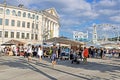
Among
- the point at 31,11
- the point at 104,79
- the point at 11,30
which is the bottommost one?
the point at 104,79

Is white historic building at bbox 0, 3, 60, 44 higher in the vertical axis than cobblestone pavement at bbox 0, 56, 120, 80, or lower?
higher

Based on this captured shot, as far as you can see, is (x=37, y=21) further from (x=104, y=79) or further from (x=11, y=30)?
(x=104, y=79)

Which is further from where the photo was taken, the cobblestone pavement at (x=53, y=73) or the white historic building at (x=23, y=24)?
the white historic building at (x=23, y=24)

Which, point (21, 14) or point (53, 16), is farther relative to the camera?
point (53, 16)

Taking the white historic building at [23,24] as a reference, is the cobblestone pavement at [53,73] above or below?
below

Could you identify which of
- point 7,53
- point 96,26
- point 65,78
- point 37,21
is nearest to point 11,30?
point 37,21

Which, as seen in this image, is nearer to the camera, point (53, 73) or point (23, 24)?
point (53, 73)

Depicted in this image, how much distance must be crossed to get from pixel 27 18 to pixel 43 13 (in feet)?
35.0

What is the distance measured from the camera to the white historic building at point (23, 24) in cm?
8800

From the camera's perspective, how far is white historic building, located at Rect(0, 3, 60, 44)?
88000 mm

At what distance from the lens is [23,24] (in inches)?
3703

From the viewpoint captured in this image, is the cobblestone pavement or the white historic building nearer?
the cobblestone pavement

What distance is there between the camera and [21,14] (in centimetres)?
9288

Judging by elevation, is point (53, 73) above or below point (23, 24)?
below
